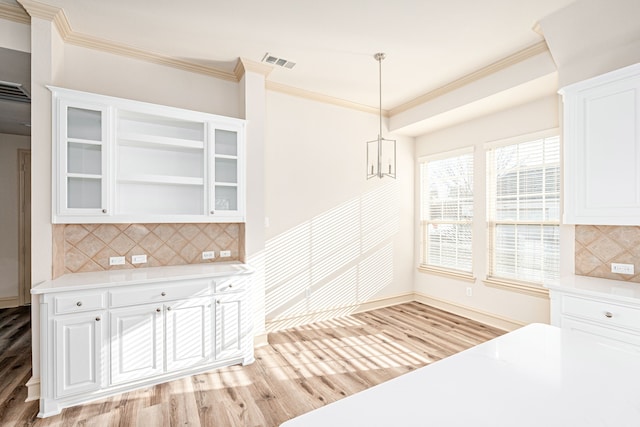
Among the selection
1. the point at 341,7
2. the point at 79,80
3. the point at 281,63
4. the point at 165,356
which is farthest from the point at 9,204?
the point at 341,7

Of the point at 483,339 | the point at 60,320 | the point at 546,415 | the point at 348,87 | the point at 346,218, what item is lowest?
the point at 483,339

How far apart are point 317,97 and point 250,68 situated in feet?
3.51

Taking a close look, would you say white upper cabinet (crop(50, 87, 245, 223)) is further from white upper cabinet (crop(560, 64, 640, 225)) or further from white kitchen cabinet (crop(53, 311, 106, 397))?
white upper cabinet (crop(560, 64, 640, 225))

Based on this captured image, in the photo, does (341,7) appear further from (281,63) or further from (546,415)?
(546,415)

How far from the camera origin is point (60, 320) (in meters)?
2.26

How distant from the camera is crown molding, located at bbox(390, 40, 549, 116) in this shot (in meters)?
2.98

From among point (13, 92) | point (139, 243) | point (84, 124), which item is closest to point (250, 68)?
point (84, 124)

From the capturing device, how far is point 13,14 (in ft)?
7.95

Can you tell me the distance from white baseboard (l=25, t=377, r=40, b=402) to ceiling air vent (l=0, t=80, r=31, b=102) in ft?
9.07

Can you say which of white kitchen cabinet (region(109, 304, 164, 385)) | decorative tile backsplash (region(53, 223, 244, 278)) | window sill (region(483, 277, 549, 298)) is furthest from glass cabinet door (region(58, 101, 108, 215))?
window sill (region(483, 277, 549, 298))

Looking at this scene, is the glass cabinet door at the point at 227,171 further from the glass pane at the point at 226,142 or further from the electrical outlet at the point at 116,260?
the electrical outlet at the point at 116,260

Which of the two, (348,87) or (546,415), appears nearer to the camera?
(546,415)

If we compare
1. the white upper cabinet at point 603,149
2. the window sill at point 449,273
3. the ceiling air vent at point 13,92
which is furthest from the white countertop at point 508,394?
the ceiling air vent at point 13,92

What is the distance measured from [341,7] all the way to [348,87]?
1.48 meters
